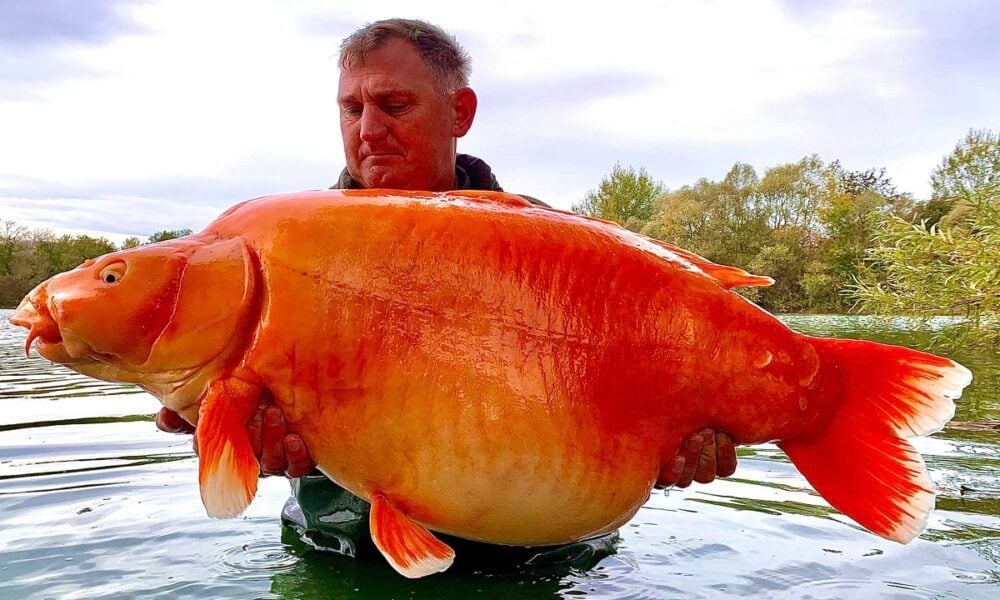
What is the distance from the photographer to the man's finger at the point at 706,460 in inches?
91.7

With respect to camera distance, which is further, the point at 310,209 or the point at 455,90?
the point at 455,90

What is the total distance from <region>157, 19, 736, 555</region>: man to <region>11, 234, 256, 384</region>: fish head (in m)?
1.36

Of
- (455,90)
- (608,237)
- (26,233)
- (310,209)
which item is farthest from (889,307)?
(26,233)

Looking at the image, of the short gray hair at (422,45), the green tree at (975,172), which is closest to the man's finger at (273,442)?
the short gray hair at (422,45)

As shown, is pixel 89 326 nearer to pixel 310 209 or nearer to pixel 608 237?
pixel 310 209

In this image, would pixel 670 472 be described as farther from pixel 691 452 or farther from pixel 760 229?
pixel 760 229

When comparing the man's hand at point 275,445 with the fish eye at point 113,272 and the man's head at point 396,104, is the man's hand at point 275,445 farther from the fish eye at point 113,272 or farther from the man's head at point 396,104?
the man's head at point 396,104

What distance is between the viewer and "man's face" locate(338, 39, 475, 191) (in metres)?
3.57

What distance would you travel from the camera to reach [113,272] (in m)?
2.05

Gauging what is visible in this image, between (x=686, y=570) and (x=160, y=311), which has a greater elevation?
(x=160, y=311)

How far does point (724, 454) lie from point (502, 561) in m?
1.07

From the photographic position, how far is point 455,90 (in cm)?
389

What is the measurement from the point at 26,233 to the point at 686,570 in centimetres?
5307

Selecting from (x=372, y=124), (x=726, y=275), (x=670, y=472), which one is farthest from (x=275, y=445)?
(x=372, y=124)
